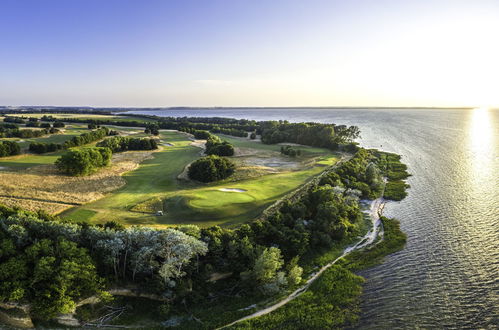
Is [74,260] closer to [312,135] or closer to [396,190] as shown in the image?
[396,190]

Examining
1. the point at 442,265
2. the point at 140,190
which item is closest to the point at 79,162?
the point at 140,190

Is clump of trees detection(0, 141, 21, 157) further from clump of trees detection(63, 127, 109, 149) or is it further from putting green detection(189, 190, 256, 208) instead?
putting green detection(189, 190, 256, 208)

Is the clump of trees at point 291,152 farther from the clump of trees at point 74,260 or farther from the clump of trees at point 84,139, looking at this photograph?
the clump of trees at point 74,260

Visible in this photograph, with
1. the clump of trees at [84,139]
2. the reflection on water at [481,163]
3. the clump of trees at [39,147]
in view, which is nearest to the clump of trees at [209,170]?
the clump of trees at [39,147]

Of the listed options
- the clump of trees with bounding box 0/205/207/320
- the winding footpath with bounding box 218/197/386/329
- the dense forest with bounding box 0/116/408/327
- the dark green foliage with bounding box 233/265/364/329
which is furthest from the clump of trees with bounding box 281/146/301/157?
the clump of trees with bounding box 0/205/207/320

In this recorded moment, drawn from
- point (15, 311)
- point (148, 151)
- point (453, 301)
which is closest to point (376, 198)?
point (453, 301)
